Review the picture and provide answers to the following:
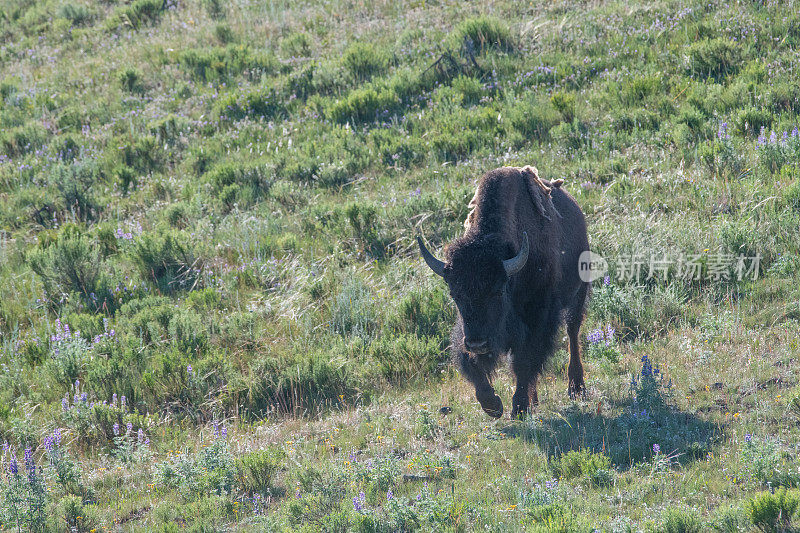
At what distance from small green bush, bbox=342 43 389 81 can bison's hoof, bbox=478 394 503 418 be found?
9062 millimetres

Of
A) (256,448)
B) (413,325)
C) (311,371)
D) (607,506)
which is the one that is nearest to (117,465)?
(256,448)

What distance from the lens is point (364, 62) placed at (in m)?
14.3

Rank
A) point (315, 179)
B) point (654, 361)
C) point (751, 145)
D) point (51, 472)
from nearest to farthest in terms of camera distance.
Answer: point (51, 472) < point (654, 361) < point (751, 145) < point (315, 179)

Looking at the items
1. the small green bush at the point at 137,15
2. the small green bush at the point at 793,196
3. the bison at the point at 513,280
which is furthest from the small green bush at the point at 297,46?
the small green bush at the point at 793,196

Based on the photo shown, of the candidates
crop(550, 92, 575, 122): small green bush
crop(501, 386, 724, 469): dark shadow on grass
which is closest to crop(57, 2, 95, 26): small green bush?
crop(550, 92, 575, 122): small green bush

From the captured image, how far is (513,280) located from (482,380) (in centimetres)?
86

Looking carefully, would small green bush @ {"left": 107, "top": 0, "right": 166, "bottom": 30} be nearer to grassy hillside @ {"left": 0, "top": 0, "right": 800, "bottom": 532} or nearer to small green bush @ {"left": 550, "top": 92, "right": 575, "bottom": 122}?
grassy hillside @ {"left": 0, "top": 0, "right": 800, "bottom": 532}

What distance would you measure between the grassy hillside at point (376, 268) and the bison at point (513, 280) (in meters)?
0.46

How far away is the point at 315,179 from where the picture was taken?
1188 cm

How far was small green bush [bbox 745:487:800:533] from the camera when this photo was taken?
13.6ft

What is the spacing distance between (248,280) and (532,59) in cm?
656

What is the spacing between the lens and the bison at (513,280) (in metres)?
5.72

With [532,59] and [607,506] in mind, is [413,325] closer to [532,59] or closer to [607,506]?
[607,506]

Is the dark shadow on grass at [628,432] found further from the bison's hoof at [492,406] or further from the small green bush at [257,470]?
the small green bush at [257,470]
